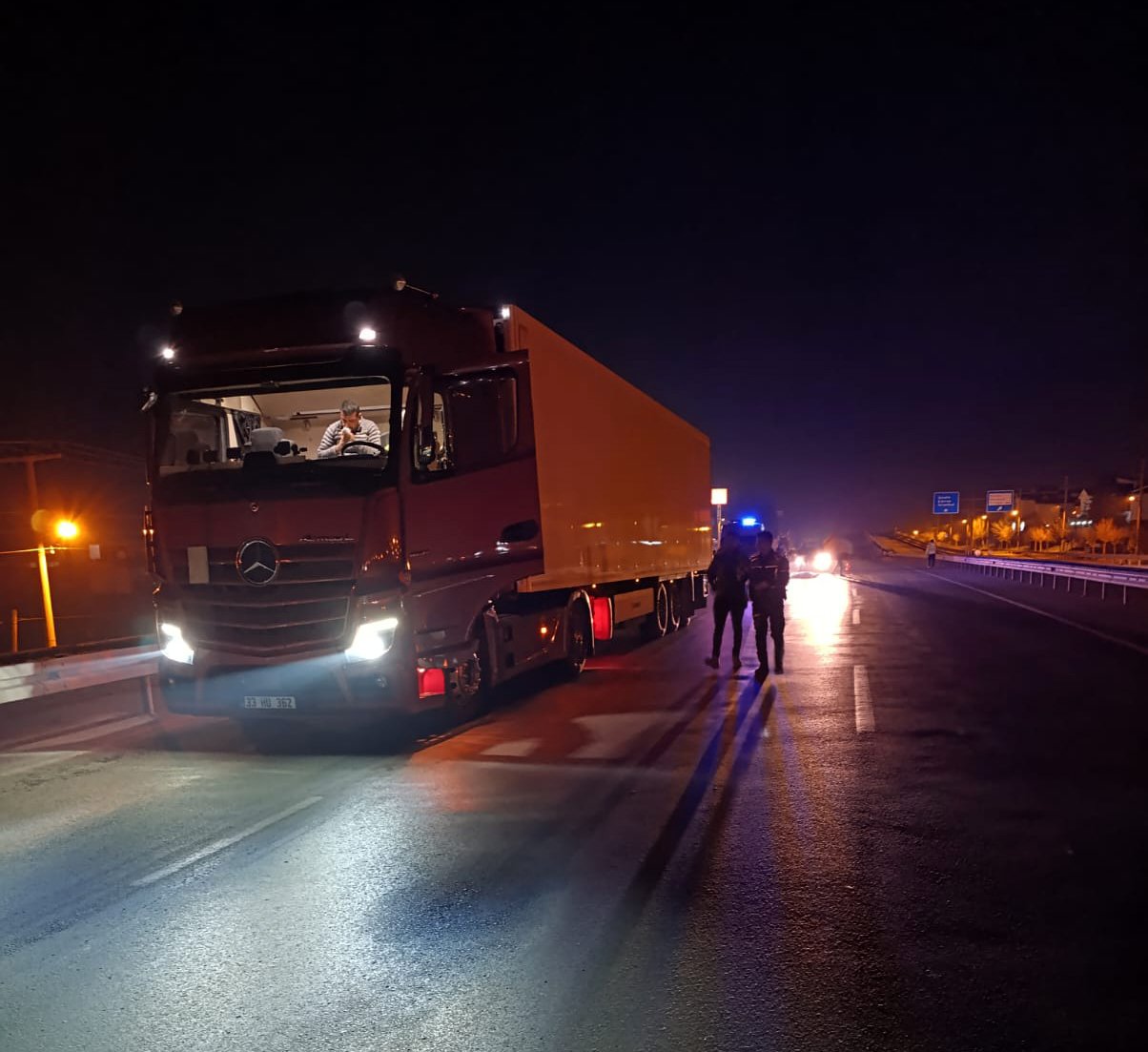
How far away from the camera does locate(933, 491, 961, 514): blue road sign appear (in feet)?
181

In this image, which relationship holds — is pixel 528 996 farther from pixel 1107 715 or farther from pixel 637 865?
pixel 1107 715

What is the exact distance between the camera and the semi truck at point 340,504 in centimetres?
697

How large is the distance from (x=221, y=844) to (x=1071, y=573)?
92.5 feet

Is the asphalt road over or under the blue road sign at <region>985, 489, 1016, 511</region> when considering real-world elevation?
under

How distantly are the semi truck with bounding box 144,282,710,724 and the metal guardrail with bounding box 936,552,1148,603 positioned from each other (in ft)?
63.9

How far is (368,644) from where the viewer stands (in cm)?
696

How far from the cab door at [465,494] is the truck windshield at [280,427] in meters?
0.38

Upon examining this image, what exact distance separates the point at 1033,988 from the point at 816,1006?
0.91 meters

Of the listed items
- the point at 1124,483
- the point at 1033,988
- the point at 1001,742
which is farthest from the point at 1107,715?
the point at 1124,483

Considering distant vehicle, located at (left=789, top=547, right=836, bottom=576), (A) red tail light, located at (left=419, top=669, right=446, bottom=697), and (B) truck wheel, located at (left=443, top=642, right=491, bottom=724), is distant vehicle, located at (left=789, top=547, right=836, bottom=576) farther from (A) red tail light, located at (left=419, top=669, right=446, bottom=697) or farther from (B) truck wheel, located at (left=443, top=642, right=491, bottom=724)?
(A) red tail light, located at (left=419, top=669, right=446, bottom=697)

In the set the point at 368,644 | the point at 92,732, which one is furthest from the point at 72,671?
the point at 368,644

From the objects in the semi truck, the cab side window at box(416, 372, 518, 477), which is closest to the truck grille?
the semi truck

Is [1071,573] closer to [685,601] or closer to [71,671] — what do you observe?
[685,601]

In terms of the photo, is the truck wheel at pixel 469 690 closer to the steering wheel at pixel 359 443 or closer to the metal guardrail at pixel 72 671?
the steering wheel at pixel 359 443
